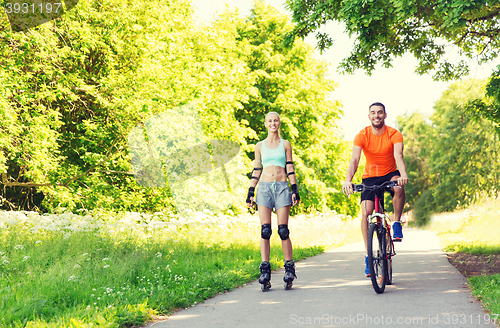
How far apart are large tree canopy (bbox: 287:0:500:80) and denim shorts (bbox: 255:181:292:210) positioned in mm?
3245

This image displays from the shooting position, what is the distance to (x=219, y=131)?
17.5 m

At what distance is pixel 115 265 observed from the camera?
612cm

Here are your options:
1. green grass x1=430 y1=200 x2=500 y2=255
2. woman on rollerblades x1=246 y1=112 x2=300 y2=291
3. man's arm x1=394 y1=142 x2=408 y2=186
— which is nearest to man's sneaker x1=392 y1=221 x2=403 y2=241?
man's arm x1=394 y1=142 x2=408 y2=186

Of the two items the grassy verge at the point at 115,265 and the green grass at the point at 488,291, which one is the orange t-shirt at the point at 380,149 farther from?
the grassy verge at the point at 115,265

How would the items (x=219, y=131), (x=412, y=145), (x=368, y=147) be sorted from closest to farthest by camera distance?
(x=368, y=147), (x=219, y=131), (x=412, y=145)

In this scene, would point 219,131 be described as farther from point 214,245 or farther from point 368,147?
point 368,147

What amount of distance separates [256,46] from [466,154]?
97.5 feet

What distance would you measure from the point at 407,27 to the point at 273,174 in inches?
220

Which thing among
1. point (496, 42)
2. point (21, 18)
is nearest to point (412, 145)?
point (496, 42)

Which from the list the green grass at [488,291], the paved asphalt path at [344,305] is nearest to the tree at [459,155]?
the green grass at [488,291]

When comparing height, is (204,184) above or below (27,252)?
above

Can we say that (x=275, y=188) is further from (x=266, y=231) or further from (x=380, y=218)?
(x=380, y=218)

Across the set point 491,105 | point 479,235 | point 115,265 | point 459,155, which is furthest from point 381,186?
point 459,155

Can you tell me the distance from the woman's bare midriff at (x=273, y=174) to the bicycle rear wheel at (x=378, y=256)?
1.29m
